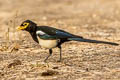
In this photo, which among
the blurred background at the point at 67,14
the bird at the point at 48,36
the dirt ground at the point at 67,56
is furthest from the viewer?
the blurred background at the point at 67,14

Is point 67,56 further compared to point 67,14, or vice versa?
point 67,14

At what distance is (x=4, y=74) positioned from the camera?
644 centimetres

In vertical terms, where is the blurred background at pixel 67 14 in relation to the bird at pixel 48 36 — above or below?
above

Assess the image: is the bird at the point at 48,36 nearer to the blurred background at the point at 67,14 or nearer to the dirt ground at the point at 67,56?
the dirt ground at the point at 67,56

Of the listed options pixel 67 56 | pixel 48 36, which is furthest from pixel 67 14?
pixel 48 36

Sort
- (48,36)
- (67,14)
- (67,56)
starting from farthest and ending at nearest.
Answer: (67,14) → (67,56) → (48,36)

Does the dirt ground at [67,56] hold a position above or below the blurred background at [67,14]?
below

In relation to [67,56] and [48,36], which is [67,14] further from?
[48,36]

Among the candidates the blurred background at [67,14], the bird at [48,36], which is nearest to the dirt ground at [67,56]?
the blurred background at [67,14]

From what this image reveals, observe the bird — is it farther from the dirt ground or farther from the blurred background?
the blurred background

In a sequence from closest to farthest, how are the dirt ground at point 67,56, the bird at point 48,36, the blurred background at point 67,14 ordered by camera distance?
the dirt ground at point 67,56
the bird at point 48,36
the blurred background at point 67,14

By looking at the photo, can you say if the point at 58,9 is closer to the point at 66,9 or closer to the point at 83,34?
the point at 66,9

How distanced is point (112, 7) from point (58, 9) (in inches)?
112

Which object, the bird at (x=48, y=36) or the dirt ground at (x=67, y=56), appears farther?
the bird at (x=48, y=36)
